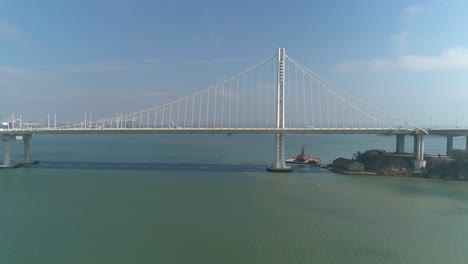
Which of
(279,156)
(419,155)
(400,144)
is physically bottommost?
(279,156)

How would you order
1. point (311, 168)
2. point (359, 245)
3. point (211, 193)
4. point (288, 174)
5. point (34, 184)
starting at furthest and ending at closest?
1. point (311, 168)
2. point (288, 174)
3. point (34, 184)
4. point (211, 193)
5. point (359, 245)

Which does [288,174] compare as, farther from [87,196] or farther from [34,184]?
[34,184]

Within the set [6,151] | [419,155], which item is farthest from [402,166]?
[6,151]

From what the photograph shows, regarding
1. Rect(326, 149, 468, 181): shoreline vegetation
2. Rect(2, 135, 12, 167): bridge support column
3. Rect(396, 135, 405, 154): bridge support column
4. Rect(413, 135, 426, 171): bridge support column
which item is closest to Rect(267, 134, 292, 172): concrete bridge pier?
Rect(326, 149, 468, 181): shoreline vegetation

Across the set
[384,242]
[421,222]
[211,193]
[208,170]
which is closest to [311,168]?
[208,170]

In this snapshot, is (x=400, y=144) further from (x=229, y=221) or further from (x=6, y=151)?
(x=6, y=151)

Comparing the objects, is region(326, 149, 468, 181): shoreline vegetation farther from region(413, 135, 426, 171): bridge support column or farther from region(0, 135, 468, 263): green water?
region(0, 135, 468, 263): green water
